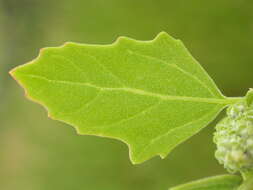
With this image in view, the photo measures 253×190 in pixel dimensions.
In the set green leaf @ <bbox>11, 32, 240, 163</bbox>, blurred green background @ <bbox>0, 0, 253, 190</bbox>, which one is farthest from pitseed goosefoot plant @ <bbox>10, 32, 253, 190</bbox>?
blurred green background @ <bbox>0, 0, 253, 190</bbox>

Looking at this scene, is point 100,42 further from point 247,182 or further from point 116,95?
point 247,182

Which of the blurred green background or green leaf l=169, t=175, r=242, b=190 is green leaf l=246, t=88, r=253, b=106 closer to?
green leaf l=169, t=175, r=242, b=190

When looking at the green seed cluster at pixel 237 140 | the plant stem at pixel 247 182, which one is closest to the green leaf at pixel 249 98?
the green seed cluster at pixel 237 140

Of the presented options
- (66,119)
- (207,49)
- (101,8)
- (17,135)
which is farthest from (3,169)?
(66,119)

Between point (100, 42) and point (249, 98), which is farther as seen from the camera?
point (100, 42)

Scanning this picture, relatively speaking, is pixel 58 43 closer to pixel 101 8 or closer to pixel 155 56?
pixel 101 8

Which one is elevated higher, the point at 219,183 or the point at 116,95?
the point at 116,95

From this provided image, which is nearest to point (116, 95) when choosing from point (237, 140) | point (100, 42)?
point (237, 140)
